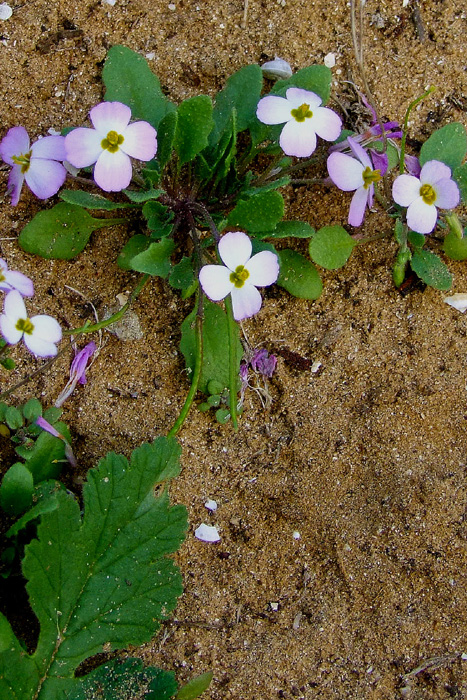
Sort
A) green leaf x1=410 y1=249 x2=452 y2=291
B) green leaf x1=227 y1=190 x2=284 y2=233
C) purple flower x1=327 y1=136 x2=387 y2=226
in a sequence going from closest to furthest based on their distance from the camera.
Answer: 1. green leaf x1=227 y1=190 x2=284 y2=233
2. purple flower x1=327 y1=136 x2=387 y2=226
3. green leaf x1=410 y1=249 x2=452 y2=291

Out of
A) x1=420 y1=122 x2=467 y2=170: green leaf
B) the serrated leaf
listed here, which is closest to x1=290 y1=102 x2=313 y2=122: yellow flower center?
x1=420 y1=122 x2=467 y2=170: green leaf

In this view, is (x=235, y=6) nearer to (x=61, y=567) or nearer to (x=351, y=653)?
(x=61, y=567)

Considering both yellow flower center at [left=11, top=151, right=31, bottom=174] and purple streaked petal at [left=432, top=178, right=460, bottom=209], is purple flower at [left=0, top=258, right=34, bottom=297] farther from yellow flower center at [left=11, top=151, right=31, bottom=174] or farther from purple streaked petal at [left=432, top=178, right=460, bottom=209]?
purple streaked petal at [left=432, top=178, right=460, bottom=209]

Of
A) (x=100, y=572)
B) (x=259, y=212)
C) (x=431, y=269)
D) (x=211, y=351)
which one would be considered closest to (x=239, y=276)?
(x=259, y=212)

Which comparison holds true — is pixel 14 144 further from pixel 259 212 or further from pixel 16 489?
pixel 16 489

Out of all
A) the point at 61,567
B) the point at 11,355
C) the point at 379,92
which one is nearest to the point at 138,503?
the point at 61,567

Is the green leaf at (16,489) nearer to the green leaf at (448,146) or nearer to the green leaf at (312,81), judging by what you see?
the green leaf at (312,81)

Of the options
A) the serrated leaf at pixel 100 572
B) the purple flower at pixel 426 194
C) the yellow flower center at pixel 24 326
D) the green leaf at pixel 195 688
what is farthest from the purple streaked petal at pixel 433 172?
the green leaf at pixel 195 688
